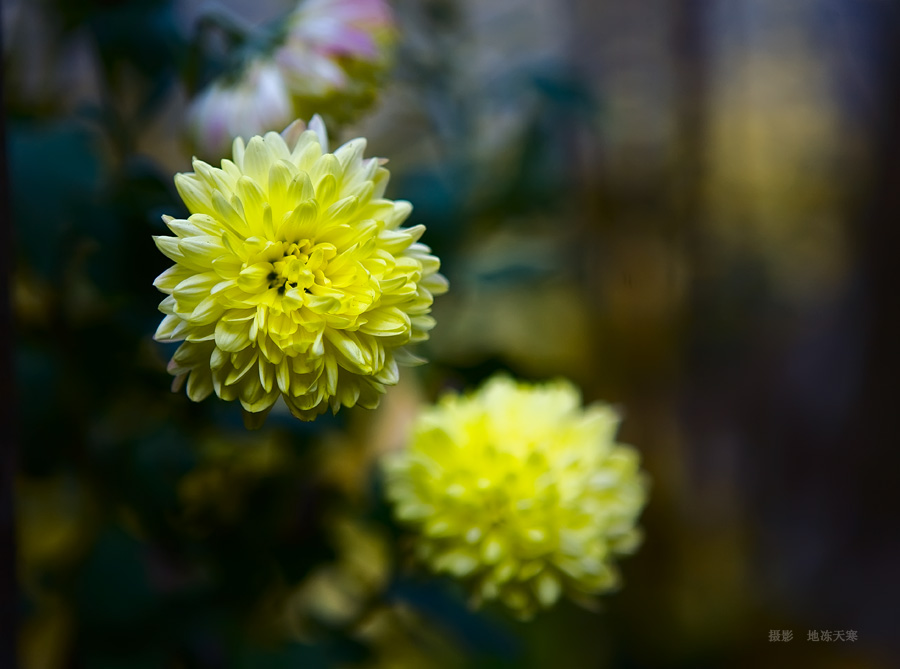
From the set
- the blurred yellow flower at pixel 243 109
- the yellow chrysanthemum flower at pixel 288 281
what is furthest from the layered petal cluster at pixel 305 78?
the yellow chrysanthemum flower at pixel 288 281

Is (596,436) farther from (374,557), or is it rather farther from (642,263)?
(642,263)

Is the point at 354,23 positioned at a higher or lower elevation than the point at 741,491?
lower

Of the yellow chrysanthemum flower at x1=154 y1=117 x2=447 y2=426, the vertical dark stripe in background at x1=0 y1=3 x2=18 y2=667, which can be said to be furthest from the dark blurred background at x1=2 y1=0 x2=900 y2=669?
the yellow chrysanthemum flower at x1=154 y1=117 x2=447 y2=426

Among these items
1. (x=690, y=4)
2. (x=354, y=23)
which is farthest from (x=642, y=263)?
(x=354, y=23)

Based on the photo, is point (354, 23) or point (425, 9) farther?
point (425, 9)

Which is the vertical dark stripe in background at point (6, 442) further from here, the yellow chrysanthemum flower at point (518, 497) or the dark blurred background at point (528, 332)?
the yellow chrysanthemum flower at point (518, 497)

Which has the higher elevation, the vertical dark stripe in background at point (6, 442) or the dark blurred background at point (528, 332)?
the dark blurred background at point (528, 332)

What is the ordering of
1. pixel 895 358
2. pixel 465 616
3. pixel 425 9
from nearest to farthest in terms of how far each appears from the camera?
pixel 465 616, pixel 425 9, pixel 895 358
